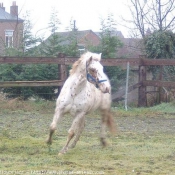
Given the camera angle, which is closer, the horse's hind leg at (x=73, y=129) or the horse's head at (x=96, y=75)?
the horse's head at (x=96, y=75)

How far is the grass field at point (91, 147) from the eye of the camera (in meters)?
7.64

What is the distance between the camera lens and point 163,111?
16766 mm

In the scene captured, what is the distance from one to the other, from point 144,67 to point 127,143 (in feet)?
25.3

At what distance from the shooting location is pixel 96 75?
8.91 metres

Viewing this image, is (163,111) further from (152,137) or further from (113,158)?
(113,158)

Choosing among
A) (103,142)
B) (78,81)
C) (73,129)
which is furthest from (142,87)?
(73,129)

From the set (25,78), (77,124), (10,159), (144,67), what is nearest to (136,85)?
(144,67)

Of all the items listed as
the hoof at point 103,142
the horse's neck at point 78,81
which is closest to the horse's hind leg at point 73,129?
the horse's neck at point 78,81

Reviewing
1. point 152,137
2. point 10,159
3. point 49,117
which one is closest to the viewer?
point 10,159

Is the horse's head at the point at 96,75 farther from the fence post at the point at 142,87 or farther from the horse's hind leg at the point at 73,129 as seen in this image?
the fence post at the point at 142,87

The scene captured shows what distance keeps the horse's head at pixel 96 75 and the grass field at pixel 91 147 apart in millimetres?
1011

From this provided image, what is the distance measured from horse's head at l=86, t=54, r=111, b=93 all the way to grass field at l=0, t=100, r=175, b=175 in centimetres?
101

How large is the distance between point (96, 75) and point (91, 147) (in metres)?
1.47

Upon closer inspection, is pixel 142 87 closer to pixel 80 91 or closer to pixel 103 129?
pixel 103 129
